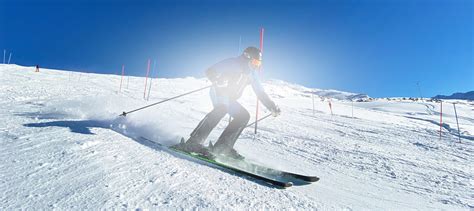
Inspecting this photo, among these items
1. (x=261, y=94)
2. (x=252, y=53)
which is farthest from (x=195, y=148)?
(x=252, y=53)

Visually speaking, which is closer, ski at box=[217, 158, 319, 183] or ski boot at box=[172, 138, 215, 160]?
ski at box=[217, 158, 319, 183]

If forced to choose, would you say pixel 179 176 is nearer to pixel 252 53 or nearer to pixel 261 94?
pixel 261 94

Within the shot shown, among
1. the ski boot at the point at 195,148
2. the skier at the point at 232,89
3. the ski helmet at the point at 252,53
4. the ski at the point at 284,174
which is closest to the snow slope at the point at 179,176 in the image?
the ski at the point at 284,174

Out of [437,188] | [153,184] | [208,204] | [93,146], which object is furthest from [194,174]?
[437,188]

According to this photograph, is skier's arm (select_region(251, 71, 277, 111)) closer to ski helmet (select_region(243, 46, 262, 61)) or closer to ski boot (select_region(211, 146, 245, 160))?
ski helmet (select_region(243, 46, 262, 61))

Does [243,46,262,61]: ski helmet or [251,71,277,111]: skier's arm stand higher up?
[243,46,262,61]: ski helmet

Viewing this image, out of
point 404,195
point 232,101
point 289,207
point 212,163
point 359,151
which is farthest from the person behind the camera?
point 359,151

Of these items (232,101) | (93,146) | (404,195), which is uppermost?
(232,101)

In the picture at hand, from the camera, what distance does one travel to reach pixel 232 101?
4977 mm

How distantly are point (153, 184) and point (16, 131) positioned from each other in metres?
2.91

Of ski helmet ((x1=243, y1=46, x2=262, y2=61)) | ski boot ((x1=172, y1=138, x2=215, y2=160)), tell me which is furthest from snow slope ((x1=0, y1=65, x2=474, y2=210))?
ski helmet ((x1=243, y1=46, x2=262, y2=61))

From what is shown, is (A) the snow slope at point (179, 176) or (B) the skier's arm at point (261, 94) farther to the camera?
(B) the skier's arm at point (261, 94)

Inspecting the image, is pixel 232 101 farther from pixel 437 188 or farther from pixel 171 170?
pixel 437 188

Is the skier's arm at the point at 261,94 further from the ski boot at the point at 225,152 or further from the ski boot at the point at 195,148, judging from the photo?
the ski boot at the point at 195,148
